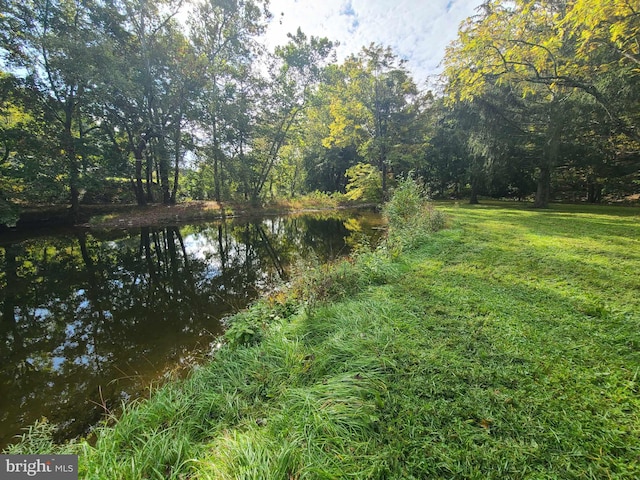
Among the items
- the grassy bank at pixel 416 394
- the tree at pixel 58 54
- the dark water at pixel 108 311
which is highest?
the tree at pixel 58 54

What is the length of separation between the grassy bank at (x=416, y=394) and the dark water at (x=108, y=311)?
2.35 ft

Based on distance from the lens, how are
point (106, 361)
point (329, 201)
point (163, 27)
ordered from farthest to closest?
1. point (329, 201)
2. point (163, 27)
3. point (106, 361)

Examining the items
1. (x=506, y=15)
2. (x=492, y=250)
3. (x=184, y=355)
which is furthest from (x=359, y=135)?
(x=184, y=355)

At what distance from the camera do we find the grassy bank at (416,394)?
145 cm

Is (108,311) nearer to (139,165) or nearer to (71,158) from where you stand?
(71,158)

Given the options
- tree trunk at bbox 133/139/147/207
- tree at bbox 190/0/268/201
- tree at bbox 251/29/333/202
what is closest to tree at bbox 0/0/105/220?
tree trunk at bbox 133/139/147/207

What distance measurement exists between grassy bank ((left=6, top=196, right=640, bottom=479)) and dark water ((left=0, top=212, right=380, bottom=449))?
28.1 inches

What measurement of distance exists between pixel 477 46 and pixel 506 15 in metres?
0.98

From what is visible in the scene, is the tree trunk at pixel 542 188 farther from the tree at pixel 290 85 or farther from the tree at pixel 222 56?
the tree at pixel 222 56

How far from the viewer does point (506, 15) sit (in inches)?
255

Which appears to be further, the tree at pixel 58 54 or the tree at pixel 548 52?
the tree at pixel 58 54

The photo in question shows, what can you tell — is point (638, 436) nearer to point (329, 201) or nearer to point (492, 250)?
point (492, 250)

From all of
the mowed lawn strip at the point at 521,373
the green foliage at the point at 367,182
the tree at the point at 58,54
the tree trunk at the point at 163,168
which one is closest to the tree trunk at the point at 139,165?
the tree trunk at the point at 163,168

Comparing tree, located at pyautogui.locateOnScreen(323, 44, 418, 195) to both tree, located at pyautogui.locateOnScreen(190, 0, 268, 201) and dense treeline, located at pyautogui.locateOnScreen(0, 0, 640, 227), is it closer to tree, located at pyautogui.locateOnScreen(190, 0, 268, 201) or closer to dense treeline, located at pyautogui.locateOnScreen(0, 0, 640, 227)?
dense treeline, located at pyautogui.locateOnScreen(0, 0, 640, 227)
